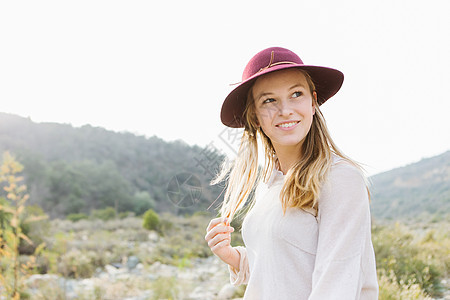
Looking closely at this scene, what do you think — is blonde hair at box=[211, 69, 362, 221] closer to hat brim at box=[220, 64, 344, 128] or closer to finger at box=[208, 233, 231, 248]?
hat brim at box=[220, 64, 344, 128]

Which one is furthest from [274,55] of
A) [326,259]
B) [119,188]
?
[119,188]

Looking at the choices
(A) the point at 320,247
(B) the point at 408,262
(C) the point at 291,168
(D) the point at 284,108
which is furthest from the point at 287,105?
(B) the point at 408,262

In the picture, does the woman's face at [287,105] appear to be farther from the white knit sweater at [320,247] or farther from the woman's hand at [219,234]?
the woman's hand at [219,234]

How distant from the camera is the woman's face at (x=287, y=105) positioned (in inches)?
59.2

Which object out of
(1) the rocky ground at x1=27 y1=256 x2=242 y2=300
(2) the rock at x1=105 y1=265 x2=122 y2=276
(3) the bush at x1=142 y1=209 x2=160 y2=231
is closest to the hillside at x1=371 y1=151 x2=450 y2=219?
(3) the bush at x1=142 y1=209 x2=160 y2=231

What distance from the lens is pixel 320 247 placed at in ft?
4.09

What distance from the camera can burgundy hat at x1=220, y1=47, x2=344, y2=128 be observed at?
1.53 m

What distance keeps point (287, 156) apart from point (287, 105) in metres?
0.31

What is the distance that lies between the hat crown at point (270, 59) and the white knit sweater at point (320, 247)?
46 centimetres

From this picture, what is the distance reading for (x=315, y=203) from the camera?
1.34 m

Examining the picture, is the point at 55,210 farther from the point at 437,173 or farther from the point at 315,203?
the point at 315,203

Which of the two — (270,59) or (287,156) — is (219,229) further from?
(270,59)

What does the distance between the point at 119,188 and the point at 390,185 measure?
20098mm

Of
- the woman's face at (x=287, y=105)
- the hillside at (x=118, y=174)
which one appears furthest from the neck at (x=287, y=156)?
the hillside at (x=118, y=174)
